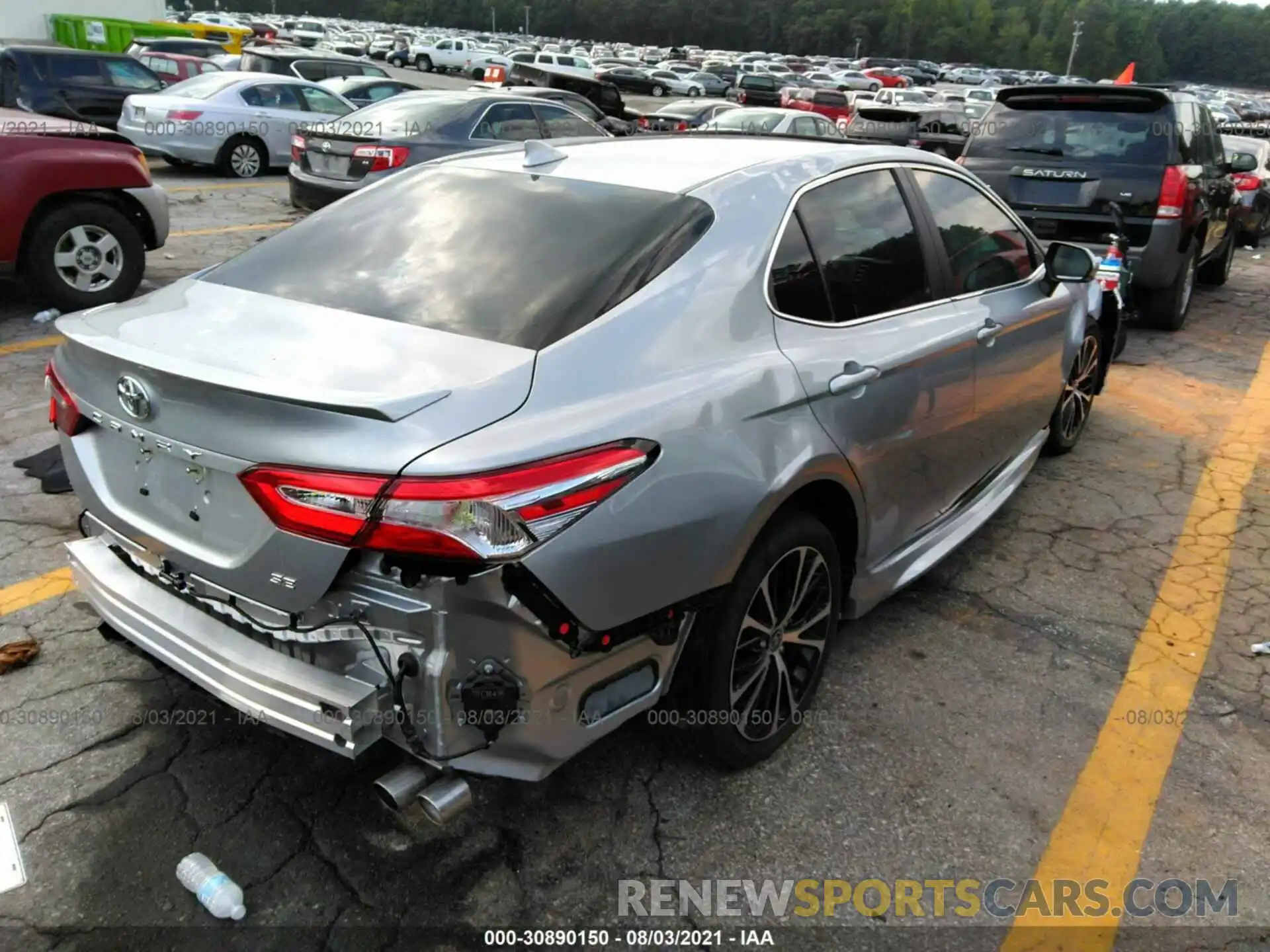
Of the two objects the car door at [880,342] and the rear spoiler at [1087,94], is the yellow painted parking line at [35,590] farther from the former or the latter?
the rear spoiler at [1087,94]

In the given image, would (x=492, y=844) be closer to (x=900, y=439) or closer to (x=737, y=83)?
(x=900, y=439)

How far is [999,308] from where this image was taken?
3.83 metres

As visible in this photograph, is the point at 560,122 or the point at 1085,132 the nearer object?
the point at 1085,132

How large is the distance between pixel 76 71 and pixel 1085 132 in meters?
13.9

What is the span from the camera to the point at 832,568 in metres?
2.94

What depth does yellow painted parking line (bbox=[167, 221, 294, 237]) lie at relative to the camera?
9.81m

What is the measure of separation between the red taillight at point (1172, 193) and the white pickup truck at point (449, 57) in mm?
43275

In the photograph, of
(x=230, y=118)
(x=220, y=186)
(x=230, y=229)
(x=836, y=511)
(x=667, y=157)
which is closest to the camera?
(x=836, y=511)

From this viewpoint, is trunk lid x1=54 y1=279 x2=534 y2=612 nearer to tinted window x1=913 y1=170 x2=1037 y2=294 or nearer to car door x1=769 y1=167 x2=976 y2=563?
car door x1=769 y1=167 x2=976 y2=563

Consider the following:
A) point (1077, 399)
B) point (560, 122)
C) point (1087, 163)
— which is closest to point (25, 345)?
point (1077, 399)

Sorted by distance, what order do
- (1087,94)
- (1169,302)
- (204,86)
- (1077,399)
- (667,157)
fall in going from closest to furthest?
1. (667,157)
2. (1077,399)
3. (1087,94)
4. (1169,302)
5. (204,86)

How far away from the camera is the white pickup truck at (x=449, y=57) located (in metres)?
47.2

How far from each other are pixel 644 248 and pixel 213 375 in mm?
1106

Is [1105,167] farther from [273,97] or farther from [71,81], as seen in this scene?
[71,81]
